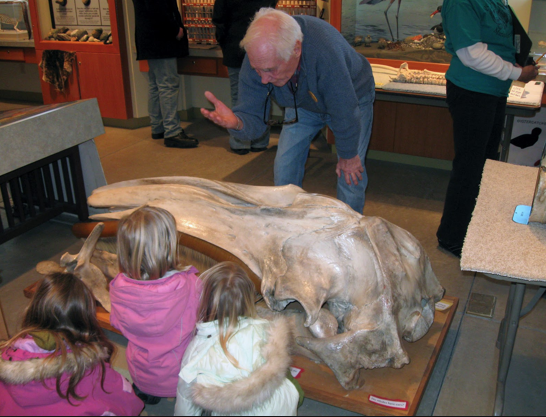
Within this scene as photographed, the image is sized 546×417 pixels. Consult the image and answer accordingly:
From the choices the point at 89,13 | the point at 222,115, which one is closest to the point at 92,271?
the point at 222,115

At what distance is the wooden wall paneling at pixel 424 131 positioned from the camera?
522cm

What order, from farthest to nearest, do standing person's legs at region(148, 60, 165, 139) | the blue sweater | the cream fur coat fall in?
1. standing person's legs at region(148, 60, 165, 139)
2. the blue sweater
3. the cream fur coat

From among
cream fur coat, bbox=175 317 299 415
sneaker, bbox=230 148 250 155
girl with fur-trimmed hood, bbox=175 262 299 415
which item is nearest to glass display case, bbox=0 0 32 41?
sneaker, bbox=230 148 250 155

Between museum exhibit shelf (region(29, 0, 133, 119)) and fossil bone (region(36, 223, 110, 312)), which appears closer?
fossil bone (region(36, 223, 110, 312))

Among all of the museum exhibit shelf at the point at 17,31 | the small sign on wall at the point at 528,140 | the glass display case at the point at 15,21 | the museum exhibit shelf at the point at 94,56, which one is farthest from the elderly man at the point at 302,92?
the glass display case at the point at 15,21

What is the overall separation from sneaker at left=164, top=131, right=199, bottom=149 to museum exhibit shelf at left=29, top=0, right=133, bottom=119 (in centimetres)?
101

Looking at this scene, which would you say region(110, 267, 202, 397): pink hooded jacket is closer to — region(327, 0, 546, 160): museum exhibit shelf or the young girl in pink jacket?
the young girl in pink jacket

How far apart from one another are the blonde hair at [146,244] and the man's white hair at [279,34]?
1.06 meters

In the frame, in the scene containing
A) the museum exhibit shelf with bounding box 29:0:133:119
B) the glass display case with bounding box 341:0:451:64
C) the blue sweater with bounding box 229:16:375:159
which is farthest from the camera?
the museum exhibit shelf with bounding box 29:0:133:119

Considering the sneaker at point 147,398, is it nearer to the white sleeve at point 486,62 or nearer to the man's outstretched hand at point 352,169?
the man's outstretched hand at point 352,169

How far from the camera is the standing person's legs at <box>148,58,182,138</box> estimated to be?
19.7 ft

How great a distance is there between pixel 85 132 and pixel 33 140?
46 cm

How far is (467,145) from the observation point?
3.46 m

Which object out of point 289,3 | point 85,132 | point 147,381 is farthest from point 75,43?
point 147,381
